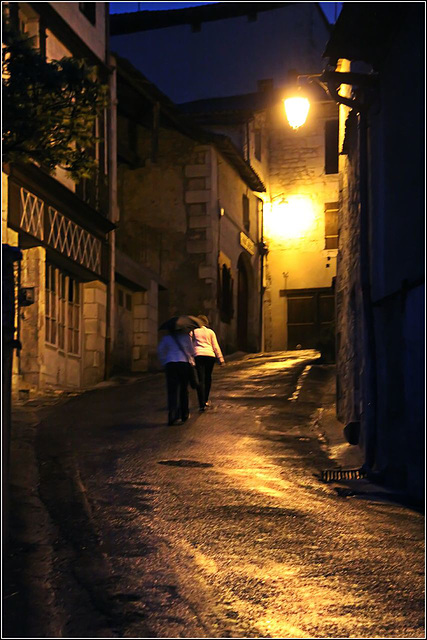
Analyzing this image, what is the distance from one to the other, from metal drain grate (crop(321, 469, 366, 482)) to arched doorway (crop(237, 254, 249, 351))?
855 inches

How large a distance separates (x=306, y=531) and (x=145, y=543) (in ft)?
4.40

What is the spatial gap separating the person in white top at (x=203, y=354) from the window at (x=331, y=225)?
20851 mm

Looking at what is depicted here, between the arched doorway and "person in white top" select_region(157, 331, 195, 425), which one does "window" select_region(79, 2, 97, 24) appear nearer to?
"person in white top" select_region(157, 331, 195, 425)

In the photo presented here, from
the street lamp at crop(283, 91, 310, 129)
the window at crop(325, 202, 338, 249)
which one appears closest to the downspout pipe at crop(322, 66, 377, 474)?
the street lamp at crop(283, 91, 310, 129)

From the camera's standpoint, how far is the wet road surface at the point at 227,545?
564 centimetres

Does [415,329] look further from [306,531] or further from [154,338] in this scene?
[154,338]

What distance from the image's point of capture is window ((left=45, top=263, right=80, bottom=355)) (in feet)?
64.5

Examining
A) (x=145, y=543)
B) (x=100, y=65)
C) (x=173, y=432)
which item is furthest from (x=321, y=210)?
(x=145, y=543)

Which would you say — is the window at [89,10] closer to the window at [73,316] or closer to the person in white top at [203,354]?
the window at [73,316]

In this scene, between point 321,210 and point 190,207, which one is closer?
point 190,207

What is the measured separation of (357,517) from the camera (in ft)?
27.8

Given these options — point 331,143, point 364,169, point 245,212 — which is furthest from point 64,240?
point 331,143

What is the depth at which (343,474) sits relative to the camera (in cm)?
1071

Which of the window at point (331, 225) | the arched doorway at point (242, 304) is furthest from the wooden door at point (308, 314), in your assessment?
the arched doorway at point (242, 304)
